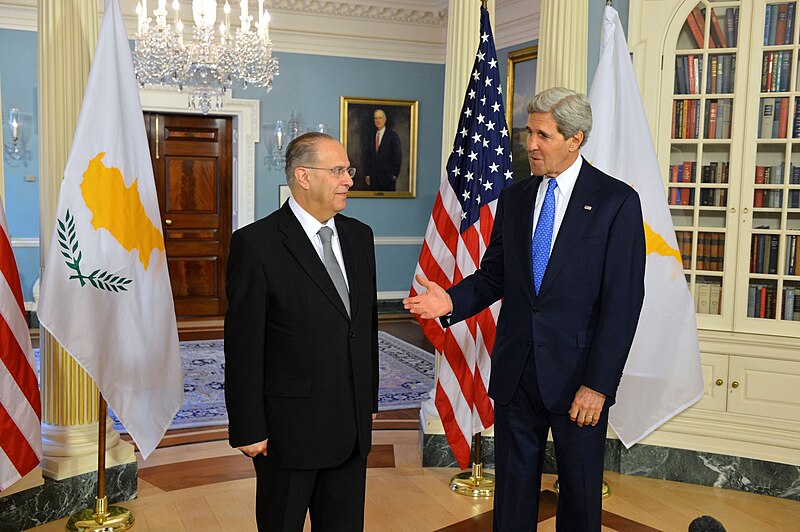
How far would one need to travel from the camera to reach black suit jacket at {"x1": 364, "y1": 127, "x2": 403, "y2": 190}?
9672mm

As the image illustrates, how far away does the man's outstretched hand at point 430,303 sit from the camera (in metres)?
2.81

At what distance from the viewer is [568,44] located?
13.9ft

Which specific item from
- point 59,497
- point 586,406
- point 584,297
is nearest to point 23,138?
→ point 59,497

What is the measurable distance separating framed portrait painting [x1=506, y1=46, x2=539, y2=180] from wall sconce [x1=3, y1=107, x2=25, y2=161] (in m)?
5.14

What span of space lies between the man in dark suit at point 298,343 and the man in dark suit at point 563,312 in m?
0.46

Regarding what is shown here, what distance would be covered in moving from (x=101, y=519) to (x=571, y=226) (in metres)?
2.49

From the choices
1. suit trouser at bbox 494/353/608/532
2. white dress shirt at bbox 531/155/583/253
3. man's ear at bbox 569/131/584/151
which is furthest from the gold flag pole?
man's ear at bbox 569/131/584/151

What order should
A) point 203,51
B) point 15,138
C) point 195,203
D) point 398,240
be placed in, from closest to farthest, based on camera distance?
point 203,51 → point 15,138 → point 195,203 → point 398,240

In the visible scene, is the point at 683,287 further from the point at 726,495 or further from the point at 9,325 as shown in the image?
the point at 9,325

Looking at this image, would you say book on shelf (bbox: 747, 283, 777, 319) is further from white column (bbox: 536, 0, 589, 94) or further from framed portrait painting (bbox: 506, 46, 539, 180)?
framed portrait painting (bbox: 506, 46, 539, 180)

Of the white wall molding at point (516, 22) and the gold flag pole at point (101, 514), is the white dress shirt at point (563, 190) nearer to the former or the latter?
the gold flag pole at point (101, 514)

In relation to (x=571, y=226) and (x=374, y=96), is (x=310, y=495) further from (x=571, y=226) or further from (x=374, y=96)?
(x=374, y=96)

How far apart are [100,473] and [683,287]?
293 cm

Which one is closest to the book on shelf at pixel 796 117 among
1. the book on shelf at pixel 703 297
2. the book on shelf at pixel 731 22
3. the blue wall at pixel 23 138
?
the book on shelf at pixel 731 22
